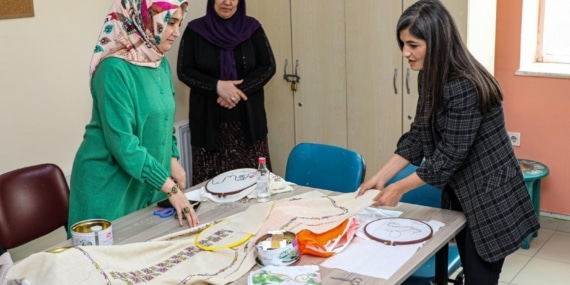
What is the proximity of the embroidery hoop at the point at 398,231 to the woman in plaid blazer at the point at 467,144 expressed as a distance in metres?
0.09

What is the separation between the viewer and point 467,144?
87.5 inches

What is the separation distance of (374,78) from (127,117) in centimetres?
216

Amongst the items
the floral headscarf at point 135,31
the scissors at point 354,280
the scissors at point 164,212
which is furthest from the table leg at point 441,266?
the floral headscarf at point 135,31

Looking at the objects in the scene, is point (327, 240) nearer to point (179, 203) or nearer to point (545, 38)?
point (179, 203)

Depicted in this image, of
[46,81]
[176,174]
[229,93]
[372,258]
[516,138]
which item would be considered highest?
[46,81]

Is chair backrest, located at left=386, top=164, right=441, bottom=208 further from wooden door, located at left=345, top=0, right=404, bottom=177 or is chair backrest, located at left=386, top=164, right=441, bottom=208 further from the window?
the window

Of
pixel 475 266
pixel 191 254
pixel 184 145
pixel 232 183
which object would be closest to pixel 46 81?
pixel 184 145

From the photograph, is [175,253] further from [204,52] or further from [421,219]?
[204,52]

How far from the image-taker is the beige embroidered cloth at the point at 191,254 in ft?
6.17

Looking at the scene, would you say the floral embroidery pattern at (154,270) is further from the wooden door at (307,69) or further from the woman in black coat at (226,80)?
the wooden door at (307,69)

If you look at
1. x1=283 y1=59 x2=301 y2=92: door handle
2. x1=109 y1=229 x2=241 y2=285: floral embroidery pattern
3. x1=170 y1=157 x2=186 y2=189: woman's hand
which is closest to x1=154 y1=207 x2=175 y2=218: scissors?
x1=170 y1=157 x2=186 y2=189: woman's hand

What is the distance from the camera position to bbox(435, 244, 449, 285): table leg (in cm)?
238

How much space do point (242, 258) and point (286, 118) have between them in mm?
2653

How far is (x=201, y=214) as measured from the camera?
254 centimetres
